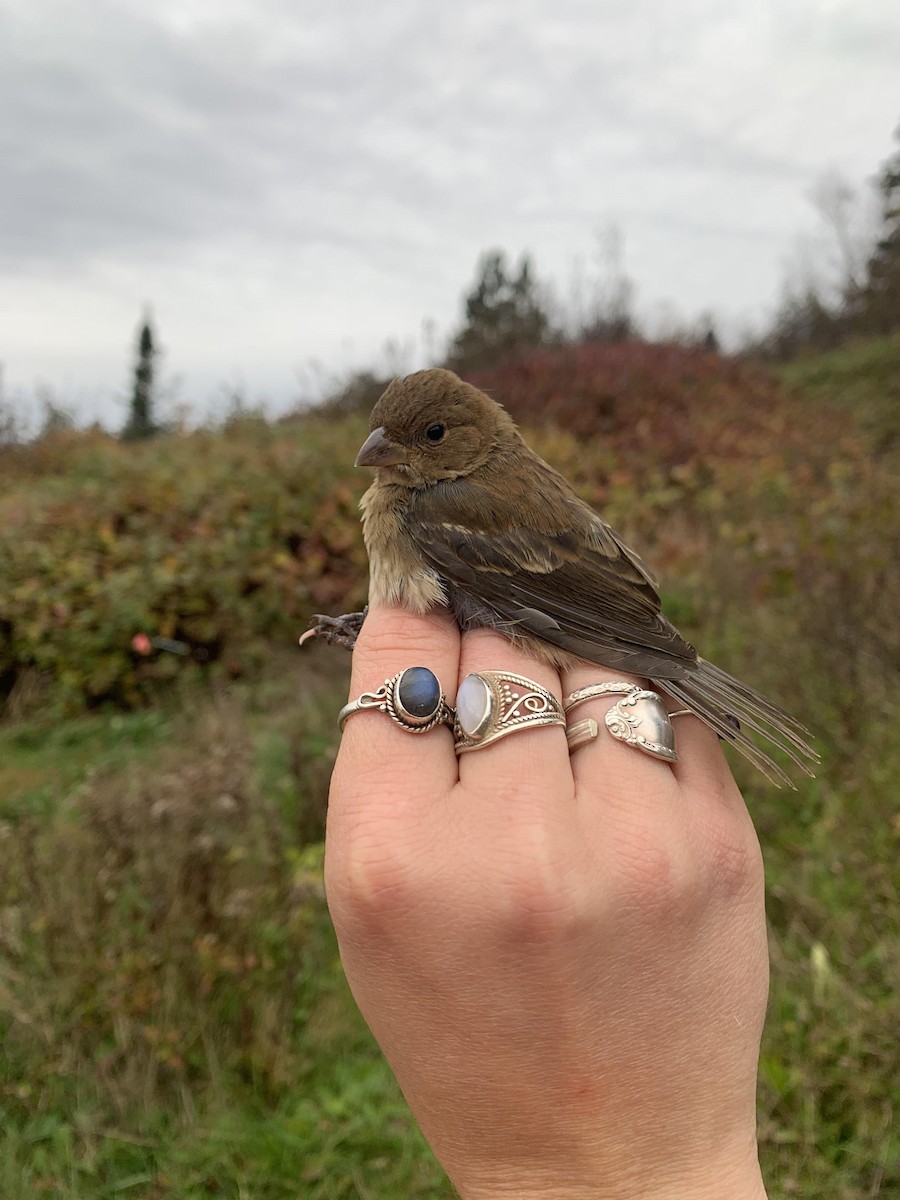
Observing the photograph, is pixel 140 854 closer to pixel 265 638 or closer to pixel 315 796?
pixel 315 796

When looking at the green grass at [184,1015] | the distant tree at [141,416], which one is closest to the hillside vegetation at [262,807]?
the green grass at [184,1015]

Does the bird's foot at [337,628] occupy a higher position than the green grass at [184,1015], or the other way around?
the bird's foot at [337,628]

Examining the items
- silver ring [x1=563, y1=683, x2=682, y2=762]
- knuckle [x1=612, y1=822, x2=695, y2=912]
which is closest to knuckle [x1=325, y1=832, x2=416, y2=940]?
knuckle [x1=612, y1=822, x2=695, y2=912]

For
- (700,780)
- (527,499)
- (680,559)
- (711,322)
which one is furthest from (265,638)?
(711,322)

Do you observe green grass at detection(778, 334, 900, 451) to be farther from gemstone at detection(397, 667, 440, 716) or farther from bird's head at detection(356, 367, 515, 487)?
gemstone at detection(397, 667, 440, 716)

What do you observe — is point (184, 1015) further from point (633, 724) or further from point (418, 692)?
point (633, 724)

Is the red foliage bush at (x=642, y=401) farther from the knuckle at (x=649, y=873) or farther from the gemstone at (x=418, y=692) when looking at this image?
the knuckle at (x=649, y=873)

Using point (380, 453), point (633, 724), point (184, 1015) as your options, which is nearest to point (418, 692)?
point (633, 724)
